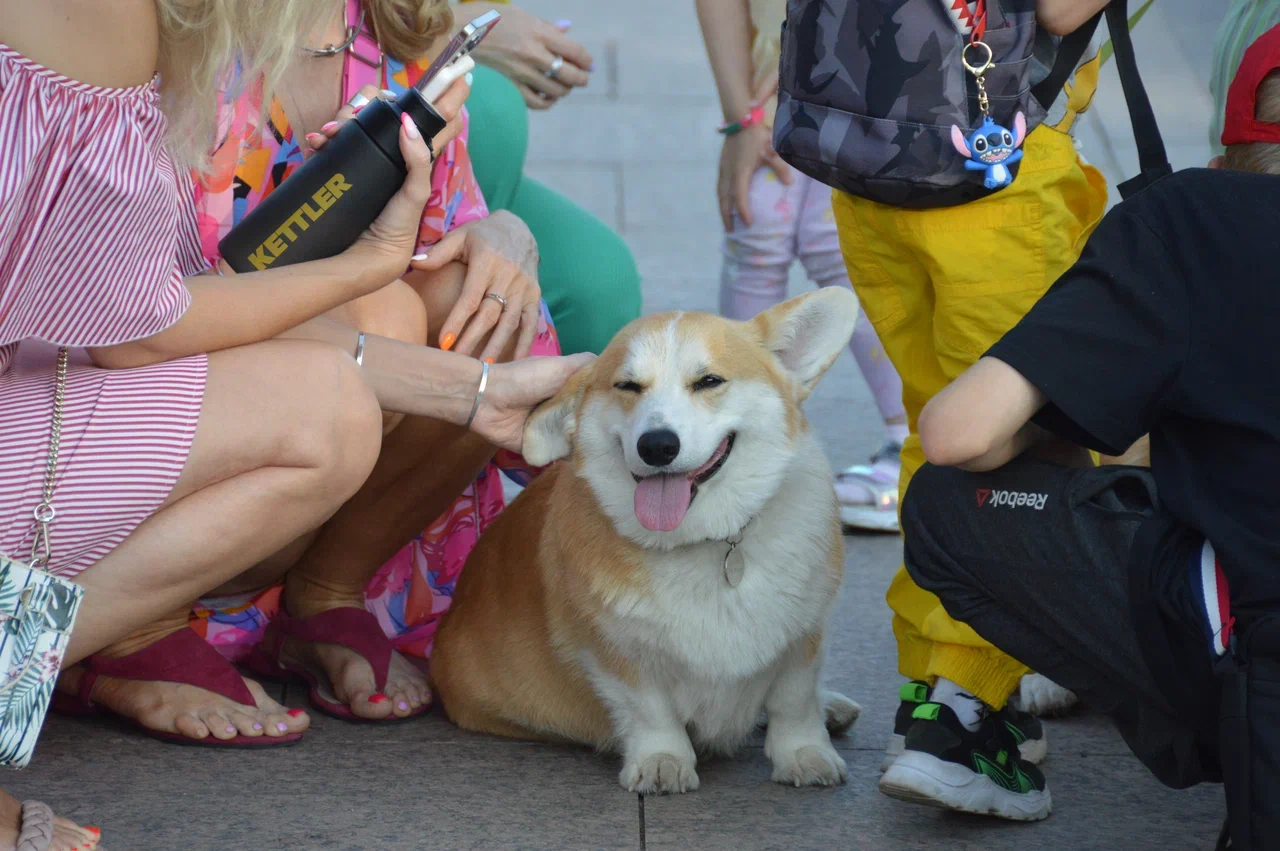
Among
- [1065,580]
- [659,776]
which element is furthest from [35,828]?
[1065,580]

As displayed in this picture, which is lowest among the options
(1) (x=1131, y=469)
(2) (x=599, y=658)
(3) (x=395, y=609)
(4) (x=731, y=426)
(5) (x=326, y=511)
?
(3) (x=395, y=609)

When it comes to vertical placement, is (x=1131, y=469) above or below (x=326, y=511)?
above

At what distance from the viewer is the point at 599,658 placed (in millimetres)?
2342

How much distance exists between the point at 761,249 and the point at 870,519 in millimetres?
799

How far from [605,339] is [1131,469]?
167cm

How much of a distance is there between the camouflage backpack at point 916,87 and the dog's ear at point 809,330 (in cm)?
20

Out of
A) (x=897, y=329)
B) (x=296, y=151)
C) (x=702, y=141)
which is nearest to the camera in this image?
(x=897, y=329)

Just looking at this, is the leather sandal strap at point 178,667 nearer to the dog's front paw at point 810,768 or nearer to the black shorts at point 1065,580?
the dog's front paw at point 810,768

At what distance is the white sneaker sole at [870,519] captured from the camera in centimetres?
351

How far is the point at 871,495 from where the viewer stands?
11.8 feet

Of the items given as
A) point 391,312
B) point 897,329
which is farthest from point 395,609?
point 897,329

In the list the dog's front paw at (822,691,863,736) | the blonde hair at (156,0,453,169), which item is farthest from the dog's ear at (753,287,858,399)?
the blonde hair at (156,0,453,169)

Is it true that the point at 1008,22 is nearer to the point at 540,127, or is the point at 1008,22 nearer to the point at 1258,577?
the point at 1258,577

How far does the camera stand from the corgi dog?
7.39 ft
